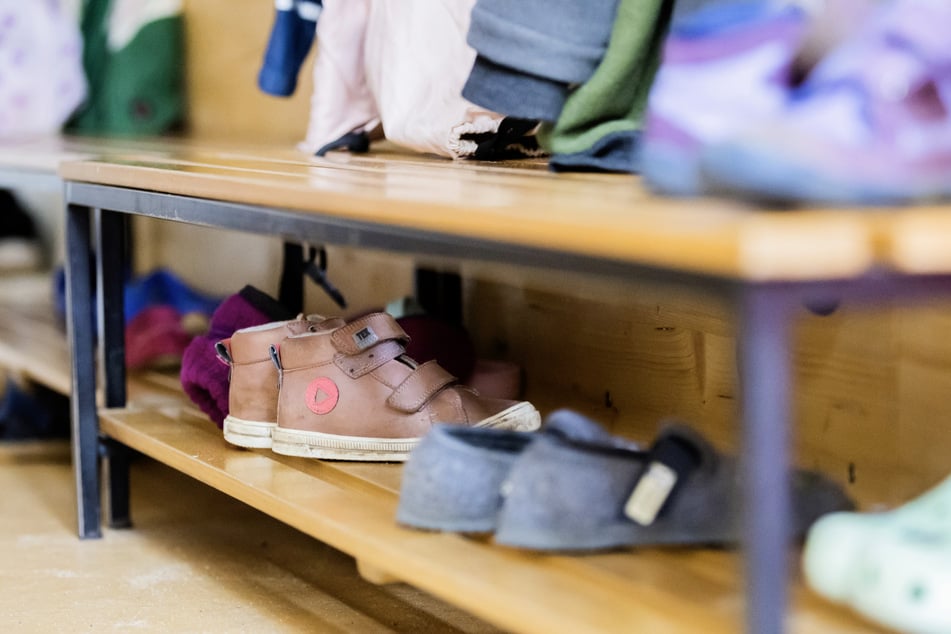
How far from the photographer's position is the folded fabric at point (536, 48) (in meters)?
1.14

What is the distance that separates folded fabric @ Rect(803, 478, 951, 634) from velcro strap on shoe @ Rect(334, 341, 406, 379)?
1.83 ft

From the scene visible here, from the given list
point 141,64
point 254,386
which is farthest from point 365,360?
point 141,64

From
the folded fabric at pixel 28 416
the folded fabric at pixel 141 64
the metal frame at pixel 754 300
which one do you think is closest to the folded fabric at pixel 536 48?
the metal frame at pixel 754 300

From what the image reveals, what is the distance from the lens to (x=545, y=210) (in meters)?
0.83

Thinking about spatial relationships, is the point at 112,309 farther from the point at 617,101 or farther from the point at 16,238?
the point at 16,238

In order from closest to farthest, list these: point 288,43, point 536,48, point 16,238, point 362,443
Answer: point 536,48 → point 362,443 → point 288,43 → point 16,238

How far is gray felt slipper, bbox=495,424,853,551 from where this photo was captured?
3.21 ft

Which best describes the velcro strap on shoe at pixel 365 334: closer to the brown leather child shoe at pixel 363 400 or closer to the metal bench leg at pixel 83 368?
the brown leather child shoe at pixel 363 400

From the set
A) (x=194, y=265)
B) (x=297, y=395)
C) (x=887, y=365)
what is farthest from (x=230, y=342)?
(x=194, y=265)

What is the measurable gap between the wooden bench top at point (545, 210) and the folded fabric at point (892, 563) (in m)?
0.24

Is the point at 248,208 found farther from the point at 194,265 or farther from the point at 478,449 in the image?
the point at 194,265

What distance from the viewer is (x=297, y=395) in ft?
4.42

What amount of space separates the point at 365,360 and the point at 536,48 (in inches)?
16.0

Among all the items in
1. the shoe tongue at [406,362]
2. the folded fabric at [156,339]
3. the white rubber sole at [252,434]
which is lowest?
the folded fabric at [156,339]
